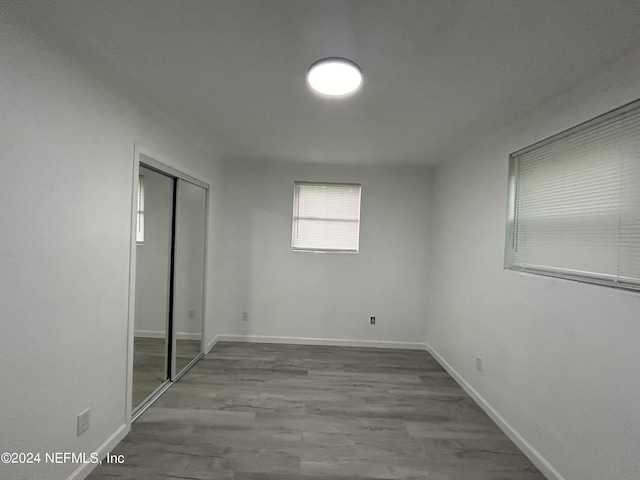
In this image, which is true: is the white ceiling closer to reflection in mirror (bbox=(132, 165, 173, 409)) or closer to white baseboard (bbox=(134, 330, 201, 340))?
reflection in mirror (bbox=(132, 165, 173, 409))

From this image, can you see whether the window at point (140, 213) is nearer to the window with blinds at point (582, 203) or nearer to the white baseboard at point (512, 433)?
the window with blinds at point (582, 203)

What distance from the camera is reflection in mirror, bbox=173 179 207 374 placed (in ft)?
9.53

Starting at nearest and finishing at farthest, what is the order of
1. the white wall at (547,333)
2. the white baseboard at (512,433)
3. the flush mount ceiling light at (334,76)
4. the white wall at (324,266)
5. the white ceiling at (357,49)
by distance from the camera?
the white ceiling at (357,49)
the white wall at (547,333)
the flush mount ceiling light at (334,76)
the white baseboard at (512,433)
the white wall at (324,266)

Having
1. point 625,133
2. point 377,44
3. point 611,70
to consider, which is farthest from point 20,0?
point 625,133

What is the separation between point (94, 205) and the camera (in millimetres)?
1765

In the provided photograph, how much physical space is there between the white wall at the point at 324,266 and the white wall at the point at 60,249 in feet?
6.61

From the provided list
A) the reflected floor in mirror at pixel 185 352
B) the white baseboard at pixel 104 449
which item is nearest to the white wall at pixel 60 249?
the white baseboard at pixel 104 449

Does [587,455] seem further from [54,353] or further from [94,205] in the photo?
[94,205]

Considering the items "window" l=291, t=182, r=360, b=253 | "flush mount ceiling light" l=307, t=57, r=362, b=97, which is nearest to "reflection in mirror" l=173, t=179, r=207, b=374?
"window" l=291, t=182, r=360, b=253

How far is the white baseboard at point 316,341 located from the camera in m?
4.12

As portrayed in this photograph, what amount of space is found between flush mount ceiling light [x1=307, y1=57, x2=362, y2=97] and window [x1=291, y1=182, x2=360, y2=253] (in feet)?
7.71

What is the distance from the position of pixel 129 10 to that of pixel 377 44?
3.78 ft

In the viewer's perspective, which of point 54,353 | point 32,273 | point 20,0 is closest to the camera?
point 20,0

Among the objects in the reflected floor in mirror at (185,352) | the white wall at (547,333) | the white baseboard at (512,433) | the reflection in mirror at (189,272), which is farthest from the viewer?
the reflected floor in mirror at (185,352)
